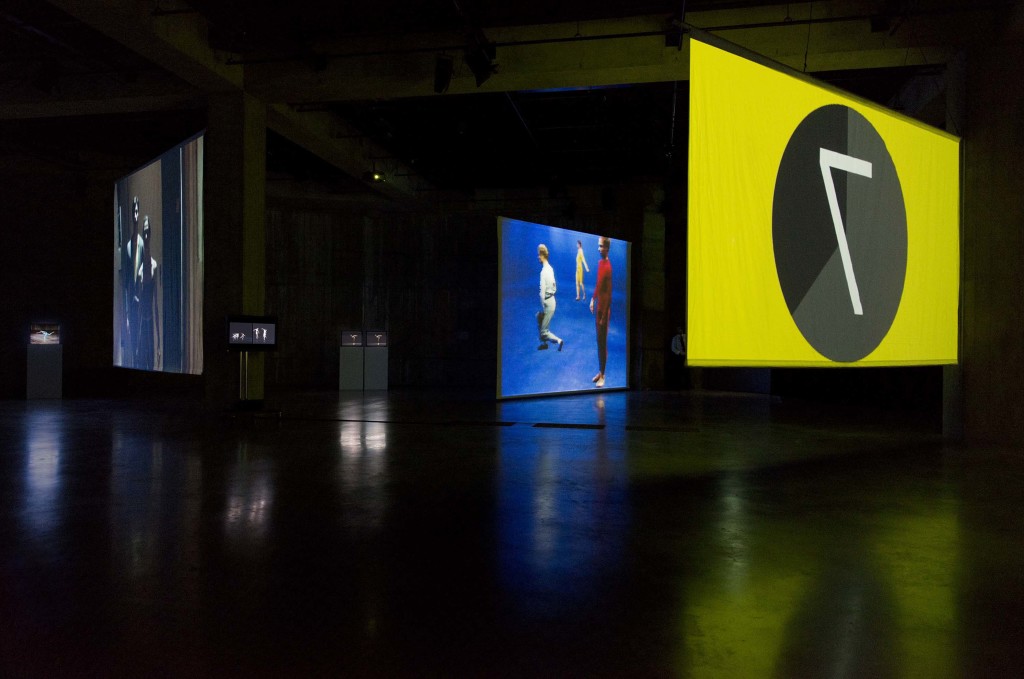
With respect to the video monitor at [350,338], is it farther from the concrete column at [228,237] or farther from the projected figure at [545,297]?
the projected figure at [545,297]

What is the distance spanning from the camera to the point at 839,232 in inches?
208

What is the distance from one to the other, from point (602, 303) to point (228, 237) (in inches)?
292

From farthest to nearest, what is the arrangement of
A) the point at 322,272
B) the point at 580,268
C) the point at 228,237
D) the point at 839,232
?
1. the point at 322,272
2. the point at 580,268
3. the point at 228,237
4. the point at 839,232

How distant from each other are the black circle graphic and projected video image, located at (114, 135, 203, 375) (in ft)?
28.3

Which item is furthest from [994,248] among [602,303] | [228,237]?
[228,237]

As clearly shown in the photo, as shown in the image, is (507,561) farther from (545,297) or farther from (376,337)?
(376,337)

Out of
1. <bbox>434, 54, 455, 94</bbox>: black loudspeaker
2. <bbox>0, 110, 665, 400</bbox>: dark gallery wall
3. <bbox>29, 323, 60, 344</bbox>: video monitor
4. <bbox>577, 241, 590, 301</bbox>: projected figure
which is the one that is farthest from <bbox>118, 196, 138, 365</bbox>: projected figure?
<bbox>577, 241, 590, 301</bbox>: projected figure

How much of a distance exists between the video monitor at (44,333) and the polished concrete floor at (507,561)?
700 cm

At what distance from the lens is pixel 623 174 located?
16.0m

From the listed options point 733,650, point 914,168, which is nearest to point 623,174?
point 914,168

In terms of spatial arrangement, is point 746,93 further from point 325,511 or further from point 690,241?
point 325,511

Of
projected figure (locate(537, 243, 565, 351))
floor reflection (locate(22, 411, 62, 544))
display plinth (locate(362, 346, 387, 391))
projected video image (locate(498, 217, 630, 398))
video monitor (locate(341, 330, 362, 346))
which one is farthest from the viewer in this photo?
display plinth (locate(362, 346, 387, 391))

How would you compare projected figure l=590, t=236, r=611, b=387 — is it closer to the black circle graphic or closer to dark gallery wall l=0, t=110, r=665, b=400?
dark gallery wall l=0, t=110, r=665, b=400

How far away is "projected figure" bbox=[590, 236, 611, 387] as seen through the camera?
14.1 metres
